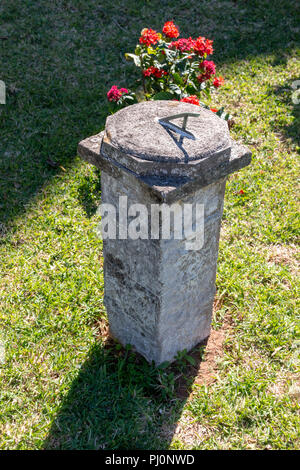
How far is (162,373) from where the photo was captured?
2803mm

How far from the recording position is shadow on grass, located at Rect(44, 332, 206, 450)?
100 inches

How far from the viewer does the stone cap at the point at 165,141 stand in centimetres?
217

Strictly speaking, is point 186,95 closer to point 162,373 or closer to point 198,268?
point 198,268

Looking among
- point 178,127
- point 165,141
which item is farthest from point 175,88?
point 165,141

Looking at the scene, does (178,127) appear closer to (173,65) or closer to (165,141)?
(165,141)

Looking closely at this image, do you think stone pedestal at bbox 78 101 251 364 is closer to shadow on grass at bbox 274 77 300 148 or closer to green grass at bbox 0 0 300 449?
green grass at bbox 0 0 300 449

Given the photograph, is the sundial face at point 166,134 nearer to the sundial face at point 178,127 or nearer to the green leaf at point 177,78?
the sundial face at point 178,127

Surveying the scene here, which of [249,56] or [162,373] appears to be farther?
[249,56]

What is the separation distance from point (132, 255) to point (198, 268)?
392mm

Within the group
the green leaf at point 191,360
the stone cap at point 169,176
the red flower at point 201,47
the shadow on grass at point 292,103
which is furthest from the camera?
the shadow on grass at point 292,103

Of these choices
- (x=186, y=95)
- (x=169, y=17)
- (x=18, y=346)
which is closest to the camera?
(x=18, y=346)

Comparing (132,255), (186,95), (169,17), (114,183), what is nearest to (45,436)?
A: (132,255)

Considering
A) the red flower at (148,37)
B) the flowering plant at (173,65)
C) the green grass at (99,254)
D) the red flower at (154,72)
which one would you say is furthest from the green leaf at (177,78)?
the green grass at (99,254)

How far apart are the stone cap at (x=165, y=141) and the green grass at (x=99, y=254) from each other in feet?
4.21
